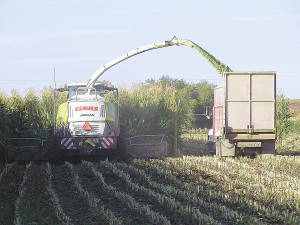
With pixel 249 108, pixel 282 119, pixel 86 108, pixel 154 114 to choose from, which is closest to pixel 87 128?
pixel 86 108

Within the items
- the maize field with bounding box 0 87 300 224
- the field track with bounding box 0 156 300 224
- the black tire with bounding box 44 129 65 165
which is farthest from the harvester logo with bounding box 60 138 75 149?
the field track with bounding box 0 156 300 224

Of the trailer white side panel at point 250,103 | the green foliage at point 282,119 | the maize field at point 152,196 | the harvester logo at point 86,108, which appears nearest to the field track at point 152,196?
the maize field at point 152,196

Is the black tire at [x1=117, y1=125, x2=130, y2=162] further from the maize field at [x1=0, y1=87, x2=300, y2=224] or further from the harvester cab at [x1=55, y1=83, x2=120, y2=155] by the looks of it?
the maize field at [x1=0, y1=87, x2=300, y2=224]

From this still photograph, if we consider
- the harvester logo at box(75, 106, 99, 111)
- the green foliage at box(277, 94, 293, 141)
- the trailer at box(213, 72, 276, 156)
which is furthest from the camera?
the green foliage at box(277, 94, 293, 141)

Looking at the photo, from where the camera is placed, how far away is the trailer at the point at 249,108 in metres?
13.3

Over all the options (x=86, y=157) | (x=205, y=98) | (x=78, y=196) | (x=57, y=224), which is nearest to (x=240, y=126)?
(x=86, y=157)

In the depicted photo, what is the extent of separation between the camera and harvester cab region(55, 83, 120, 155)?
12.4 m

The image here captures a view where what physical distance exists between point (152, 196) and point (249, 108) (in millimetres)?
6906

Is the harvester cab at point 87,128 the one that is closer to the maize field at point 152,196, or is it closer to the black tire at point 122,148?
the black tire at point 122,148

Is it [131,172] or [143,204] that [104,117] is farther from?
[143,204]

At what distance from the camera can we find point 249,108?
524 inches

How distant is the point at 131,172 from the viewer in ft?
34.6

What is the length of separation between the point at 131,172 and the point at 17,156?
4.62 m

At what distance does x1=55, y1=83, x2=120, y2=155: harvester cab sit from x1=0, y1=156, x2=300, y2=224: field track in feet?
2.88
